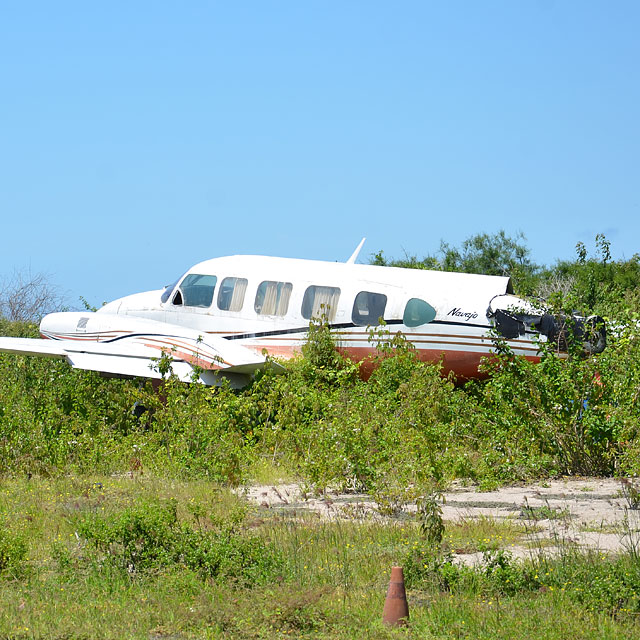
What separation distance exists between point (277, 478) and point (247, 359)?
5245mm

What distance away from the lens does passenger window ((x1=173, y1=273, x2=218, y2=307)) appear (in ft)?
71.7

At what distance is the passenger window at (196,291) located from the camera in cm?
2186

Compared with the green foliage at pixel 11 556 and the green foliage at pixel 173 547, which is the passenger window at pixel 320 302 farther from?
the green foliage at pixel 11 556

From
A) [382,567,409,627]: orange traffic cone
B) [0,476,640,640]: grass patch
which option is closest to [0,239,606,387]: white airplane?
[0,476,640,640]: grass patch

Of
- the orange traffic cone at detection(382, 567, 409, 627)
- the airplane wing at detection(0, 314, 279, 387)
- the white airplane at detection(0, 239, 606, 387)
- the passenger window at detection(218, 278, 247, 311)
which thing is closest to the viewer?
the orange traffic cone at detection(382, 567, 409, 627)

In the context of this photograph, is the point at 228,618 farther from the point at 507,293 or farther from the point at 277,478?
the point at 507,293

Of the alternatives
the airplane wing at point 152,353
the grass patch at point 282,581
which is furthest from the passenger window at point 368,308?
the grass patch at point 282,581

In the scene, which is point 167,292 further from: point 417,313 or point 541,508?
point 541,508

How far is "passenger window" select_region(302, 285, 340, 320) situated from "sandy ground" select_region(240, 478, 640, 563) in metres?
6.96

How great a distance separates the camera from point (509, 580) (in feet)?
24.8

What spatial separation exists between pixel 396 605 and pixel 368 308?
44.2 feet

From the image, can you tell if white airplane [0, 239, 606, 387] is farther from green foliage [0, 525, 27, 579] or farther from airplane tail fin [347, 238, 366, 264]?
green foliage [0, 525, 27, 579]

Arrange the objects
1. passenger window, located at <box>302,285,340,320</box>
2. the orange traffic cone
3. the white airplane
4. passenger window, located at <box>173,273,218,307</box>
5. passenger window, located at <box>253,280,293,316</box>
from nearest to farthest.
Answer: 1. the orange traffic cone
2. the white airplane
3. passenger window, located at <box>302,285,340,320</box>
4. passenger window, located at <box>253,280,293,316</box>
5. passenger window, located at <box>173,273,218,307</box>

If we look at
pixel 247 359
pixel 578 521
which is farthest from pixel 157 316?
pixel 578 521
